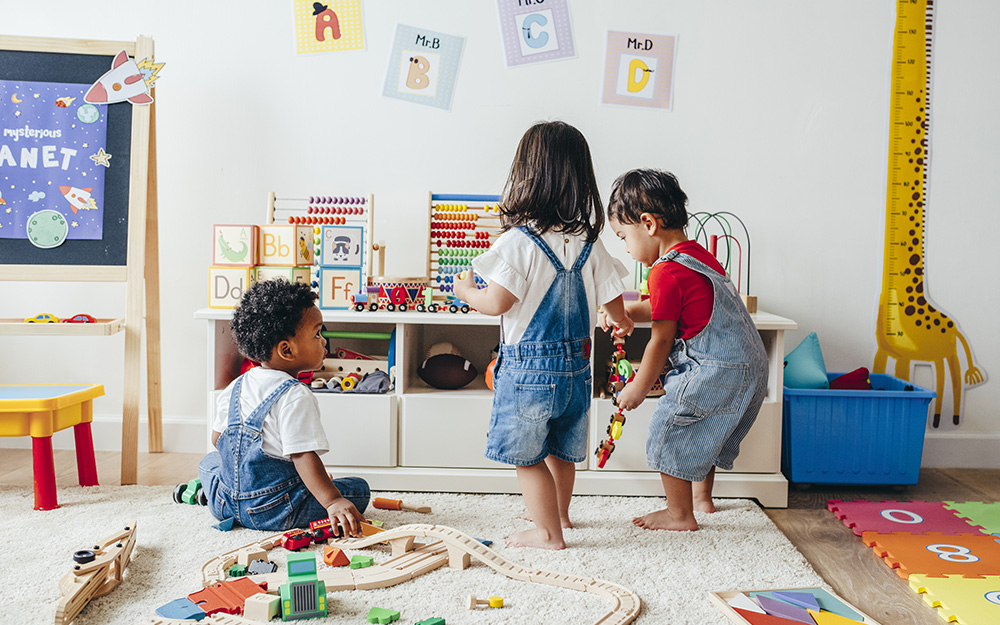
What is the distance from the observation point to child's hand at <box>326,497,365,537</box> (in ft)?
5.59

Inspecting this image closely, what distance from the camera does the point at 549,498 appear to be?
1.72m

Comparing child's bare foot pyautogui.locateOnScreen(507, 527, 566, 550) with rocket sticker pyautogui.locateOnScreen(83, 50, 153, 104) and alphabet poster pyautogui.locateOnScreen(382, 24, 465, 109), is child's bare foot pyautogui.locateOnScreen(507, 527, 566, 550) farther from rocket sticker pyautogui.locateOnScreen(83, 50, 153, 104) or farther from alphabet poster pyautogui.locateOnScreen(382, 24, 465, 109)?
rocket sticker pyautogui.locateOnScreen(83, 50, 153, 104)

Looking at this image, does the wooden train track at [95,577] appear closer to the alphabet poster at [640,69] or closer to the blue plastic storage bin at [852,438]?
the blue plastic storage bin at [852,438]

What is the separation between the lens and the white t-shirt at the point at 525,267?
1658 mm

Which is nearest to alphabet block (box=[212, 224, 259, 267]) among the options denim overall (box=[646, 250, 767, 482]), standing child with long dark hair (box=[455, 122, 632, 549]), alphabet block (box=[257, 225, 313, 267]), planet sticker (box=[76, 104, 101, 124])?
alphabet block (box=[257, 225, 313, 267])

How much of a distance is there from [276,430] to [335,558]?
340 mm

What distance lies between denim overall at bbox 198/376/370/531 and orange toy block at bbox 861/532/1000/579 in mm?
1279

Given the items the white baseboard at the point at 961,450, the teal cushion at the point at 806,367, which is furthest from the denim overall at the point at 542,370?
the white baseboard at the point at 961,450

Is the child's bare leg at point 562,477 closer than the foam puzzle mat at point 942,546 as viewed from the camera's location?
No

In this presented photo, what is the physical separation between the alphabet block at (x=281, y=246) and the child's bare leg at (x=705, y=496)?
130 centimetres

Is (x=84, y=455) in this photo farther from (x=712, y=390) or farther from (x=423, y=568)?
(x=712, y=390)

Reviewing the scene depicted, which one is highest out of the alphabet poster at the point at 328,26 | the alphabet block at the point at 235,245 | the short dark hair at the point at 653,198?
the alphabet poster at the point at 328,26

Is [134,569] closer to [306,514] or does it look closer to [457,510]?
[306,514]

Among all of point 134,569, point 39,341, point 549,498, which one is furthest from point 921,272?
point 39,341
